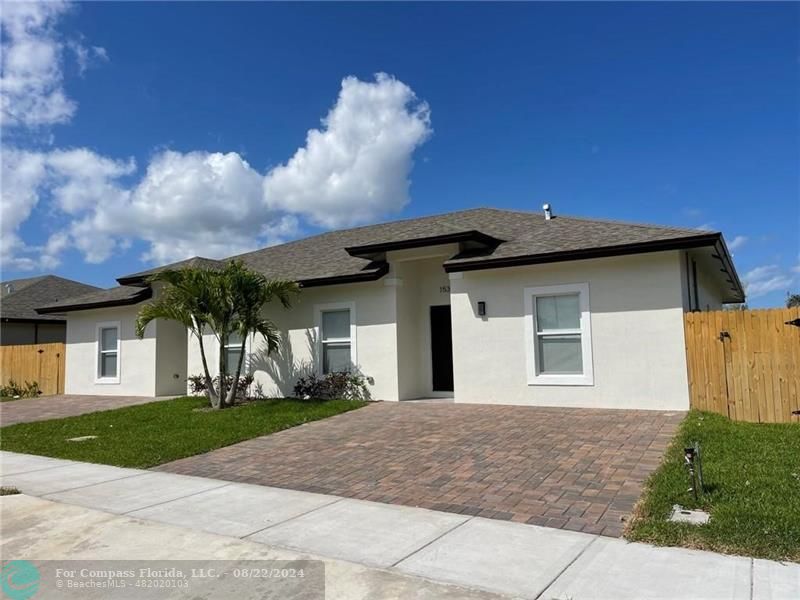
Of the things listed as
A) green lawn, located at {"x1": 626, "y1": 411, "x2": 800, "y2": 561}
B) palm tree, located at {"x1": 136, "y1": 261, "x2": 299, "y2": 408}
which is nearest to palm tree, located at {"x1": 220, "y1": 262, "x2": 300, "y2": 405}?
palm tree, located at {"x1": 136, "y1": 261, "x2": 299, "y2": 408}

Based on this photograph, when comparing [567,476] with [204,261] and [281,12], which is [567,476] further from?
[204,261]

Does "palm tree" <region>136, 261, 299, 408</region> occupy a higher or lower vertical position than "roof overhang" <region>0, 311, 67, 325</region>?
lower

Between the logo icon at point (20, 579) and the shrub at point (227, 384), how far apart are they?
1033cm

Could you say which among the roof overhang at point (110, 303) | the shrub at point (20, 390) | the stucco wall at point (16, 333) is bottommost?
the shrub at point (20, 390)


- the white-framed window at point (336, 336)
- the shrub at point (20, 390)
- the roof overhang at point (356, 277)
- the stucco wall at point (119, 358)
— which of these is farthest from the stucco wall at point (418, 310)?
the shrub at point (20, 390)

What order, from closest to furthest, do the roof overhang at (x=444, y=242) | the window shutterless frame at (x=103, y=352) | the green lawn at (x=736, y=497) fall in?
the green lawn at (x=736, y=497)
the roof overhang at (x=444, y=242)
the window shutterless frame at (x=103, y=352)

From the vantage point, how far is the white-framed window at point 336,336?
1473cm

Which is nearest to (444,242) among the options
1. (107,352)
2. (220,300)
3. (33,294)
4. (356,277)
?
(356,277)

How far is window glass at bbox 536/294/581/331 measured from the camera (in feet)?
39.1

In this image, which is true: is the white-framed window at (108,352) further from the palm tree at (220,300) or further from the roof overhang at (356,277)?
the roof overhang at (356,277)

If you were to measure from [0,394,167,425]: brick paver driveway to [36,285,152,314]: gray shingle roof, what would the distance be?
10.1 ft

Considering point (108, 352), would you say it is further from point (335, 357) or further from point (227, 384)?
point (335, 357)

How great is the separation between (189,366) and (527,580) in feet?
51.2

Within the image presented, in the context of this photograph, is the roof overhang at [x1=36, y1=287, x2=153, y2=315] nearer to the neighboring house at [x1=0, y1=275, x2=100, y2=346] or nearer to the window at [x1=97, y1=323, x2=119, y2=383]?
the window at [x1=97, y1=323, x2=119, y2=383]
